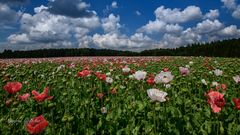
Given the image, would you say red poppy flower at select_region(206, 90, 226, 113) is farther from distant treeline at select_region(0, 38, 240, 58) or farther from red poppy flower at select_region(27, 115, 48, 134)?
distant treeline at select_region(0, 38, 240, 58)

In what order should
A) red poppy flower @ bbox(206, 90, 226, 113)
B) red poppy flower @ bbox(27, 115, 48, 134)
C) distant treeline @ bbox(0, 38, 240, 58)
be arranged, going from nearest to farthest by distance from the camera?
red poppy flower @ bbox(27, 115, 48, 134) → red poppy flower @ bbox(206, 90, 226, 113) → distant treeline @ bbox(0, 38, 240, 58)

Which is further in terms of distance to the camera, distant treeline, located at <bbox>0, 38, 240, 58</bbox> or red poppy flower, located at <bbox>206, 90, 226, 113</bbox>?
distant treeline, located at <bbox>0, 38, 240, 58</bbox>

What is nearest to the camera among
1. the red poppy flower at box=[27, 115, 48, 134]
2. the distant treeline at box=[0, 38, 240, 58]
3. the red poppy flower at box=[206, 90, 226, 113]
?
the red poppy flower at box=[27, 115, 48, 134]

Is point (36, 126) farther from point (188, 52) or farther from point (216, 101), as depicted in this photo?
point (188, 52)

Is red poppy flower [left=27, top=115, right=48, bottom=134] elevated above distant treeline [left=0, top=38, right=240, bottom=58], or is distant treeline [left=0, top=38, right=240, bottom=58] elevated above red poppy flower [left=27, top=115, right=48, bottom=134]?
red poppy flower [left=27, top=115, right=48, bottom=134]

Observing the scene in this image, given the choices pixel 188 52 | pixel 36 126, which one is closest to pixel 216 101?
pixel 36 126

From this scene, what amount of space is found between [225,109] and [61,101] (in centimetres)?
257

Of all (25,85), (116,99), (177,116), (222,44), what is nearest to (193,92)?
(116,99)

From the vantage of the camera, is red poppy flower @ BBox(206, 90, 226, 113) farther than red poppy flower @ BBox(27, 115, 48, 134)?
Yes

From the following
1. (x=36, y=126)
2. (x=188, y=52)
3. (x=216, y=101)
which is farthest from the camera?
(x=188, y=52)

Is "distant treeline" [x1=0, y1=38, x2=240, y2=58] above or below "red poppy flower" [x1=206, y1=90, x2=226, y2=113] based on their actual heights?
below

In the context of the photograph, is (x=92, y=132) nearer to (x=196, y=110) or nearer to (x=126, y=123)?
(x=126, y=123)

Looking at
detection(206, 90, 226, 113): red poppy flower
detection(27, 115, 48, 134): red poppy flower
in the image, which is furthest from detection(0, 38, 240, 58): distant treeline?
detection(27, 115, 48, 134): red poppy flower

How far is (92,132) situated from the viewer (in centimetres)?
360
